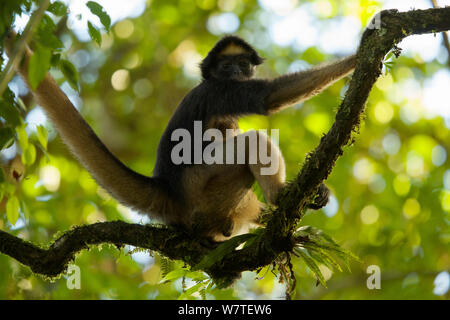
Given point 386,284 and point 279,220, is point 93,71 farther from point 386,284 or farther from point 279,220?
point 279,220

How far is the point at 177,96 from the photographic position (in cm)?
1541

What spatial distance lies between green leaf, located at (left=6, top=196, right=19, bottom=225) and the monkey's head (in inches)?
134

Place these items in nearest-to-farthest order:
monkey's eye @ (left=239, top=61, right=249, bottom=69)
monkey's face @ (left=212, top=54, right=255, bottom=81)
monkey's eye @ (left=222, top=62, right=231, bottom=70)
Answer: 1. monkey's face @ (left=212, top=54, right=255, bottom=81)
2. monkey's eye @ (left=222, top=62, right=231, bottom=70)
3. monkey's eye @ (left=239, top=61, right=249, bottom=69)

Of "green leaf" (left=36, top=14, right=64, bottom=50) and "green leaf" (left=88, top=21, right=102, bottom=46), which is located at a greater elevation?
"green leaf" (left=88, top=21, right=102, bottom=46)

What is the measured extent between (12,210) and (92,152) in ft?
4.20

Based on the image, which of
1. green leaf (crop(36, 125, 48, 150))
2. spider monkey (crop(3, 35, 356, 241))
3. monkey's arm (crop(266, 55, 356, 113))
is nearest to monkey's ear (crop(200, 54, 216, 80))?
spider monkey (crop(3, 35, 356, 241))

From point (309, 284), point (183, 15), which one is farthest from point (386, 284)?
point (183, 15)

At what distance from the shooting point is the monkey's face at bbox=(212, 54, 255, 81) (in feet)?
22.4

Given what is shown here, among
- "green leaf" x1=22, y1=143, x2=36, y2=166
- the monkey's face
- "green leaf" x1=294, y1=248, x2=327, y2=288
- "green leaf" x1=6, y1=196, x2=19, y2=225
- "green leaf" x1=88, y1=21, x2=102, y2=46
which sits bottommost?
"green leaf" x1=294, y1=248, x2=327, y2=288

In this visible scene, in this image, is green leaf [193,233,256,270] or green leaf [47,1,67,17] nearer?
green leaf [47,1,67,17]

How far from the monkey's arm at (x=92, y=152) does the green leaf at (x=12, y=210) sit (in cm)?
110

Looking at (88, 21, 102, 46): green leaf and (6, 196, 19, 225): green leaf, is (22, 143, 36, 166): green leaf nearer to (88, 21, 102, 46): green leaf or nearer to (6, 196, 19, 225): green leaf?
(6, 196, 19, 225): green leaf

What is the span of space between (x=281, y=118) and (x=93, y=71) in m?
6.07

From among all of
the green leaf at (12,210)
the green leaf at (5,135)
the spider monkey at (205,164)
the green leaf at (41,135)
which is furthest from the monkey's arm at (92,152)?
the green leaf at (5,135)
